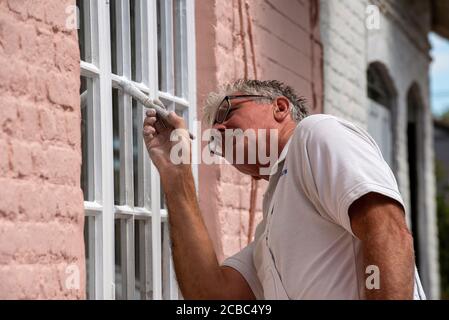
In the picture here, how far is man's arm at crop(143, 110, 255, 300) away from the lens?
347 centimetres

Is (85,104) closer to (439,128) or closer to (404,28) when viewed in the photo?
(404,28)

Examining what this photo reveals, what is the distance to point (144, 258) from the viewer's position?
4332 millimetres

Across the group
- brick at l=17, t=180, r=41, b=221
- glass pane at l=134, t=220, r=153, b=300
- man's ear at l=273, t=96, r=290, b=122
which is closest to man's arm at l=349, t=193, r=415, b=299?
man's ear at l=273, t=96, r=290, b=122

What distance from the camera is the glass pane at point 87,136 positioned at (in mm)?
3896

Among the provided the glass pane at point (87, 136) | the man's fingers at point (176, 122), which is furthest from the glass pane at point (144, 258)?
the man's fingers at point (176, 122)

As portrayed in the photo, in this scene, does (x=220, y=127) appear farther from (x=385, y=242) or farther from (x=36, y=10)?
(x=385, y=242)

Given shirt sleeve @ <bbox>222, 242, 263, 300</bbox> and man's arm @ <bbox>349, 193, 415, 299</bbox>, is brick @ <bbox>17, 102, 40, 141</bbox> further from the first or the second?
man's arm @ <bbox>349, 193, 415, 299</bbox>

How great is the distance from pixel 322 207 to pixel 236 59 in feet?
6.95

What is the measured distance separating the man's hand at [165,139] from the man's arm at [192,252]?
0.02m

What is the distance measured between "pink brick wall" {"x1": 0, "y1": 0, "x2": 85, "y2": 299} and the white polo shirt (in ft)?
2.39

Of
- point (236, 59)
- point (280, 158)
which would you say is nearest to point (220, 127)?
point (280, 158)

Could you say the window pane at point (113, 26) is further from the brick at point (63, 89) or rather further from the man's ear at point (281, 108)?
the man's ear at point (281, 108)

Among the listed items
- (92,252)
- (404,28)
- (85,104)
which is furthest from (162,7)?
(404,28)
